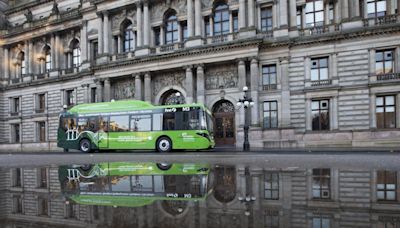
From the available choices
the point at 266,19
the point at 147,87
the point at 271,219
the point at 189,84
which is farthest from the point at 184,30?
the point at 271,219

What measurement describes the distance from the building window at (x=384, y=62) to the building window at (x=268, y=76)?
792 cm

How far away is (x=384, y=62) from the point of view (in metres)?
23.1

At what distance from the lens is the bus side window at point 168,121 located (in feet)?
61.0

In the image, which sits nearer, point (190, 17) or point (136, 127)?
point (136, 127)

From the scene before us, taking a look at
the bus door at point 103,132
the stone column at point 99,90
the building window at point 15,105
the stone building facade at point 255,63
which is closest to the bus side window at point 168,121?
the bus door at point 103,132

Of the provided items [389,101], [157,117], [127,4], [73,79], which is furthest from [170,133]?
[73,79]

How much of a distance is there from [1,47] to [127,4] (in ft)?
78.9

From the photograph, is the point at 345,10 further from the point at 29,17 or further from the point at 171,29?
the point at 29,17

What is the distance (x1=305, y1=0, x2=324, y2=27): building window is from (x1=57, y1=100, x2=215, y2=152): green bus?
1367 cm

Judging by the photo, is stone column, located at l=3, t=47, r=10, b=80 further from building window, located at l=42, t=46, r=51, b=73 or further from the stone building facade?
the stone building facade

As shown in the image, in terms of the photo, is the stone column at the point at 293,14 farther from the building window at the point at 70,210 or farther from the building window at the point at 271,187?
the building window at the point at 70,210

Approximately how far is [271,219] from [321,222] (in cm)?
48

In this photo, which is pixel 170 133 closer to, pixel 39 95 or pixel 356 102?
pixel 356 102

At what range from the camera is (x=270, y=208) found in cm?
349
